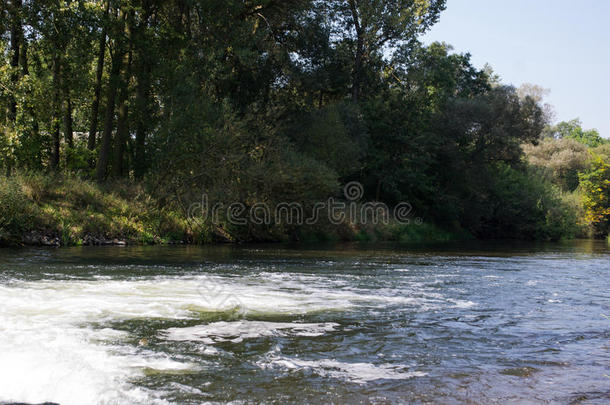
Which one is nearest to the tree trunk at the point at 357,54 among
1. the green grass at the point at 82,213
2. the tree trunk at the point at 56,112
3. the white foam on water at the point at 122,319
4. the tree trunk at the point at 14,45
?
the tree trunk at the point at 56,112

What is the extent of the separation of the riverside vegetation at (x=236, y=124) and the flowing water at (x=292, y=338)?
10024mm

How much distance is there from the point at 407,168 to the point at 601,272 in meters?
24.8

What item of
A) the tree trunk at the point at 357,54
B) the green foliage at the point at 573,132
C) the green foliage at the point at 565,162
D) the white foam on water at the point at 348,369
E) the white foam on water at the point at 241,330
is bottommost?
the white foam on water at the point at 348,369

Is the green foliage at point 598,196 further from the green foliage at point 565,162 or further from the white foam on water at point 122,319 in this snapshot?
the white foam on water at point 122,319

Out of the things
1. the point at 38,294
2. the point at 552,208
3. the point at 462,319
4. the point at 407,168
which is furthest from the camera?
the point at 552,208

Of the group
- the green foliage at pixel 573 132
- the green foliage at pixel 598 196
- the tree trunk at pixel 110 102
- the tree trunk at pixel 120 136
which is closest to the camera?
the tree trunk at pixel 110 102

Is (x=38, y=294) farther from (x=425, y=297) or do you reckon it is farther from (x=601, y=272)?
(x=601, y=272)

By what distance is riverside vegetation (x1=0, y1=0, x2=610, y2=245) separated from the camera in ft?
71.7

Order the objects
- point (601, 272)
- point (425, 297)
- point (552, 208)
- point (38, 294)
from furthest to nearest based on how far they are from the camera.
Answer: point (552, 208) → point (601, 272) → point (425, 297) → point (38, 294)

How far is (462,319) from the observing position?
8.07 meters

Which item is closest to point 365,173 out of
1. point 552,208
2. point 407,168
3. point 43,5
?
point 407,168

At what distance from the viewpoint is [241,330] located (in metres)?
6.97

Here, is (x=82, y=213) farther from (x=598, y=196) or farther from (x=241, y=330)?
(x=598, y=196)

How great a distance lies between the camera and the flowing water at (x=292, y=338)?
474 centimetres
